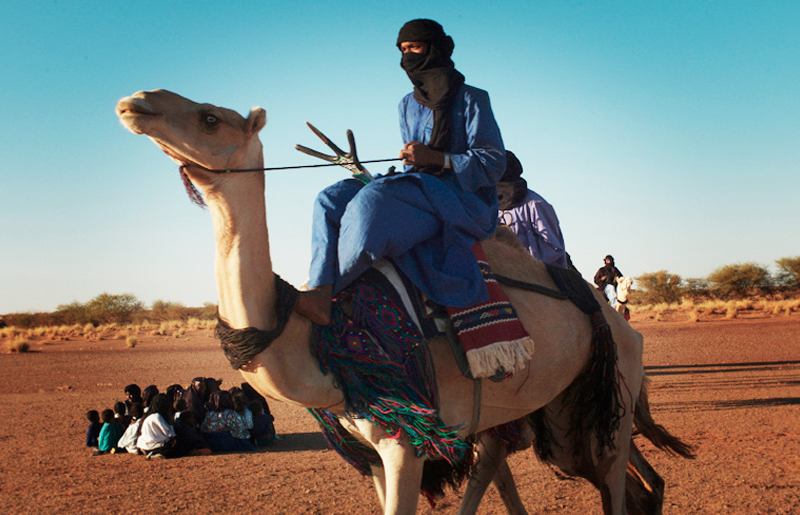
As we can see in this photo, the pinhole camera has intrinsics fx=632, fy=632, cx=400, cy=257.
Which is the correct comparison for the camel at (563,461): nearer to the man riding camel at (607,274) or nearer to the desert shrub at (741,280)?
the man riding camel at (607,274)

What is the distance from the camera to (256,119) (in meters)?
2.67

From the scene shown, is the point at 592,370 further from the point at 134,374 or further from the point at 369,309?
the point at 134,374

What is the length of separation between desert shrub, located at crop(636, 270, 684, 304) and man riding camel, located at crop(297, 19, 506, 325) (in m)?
45.7

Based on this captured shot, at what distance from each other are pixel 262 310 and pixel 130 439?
6.91 meters

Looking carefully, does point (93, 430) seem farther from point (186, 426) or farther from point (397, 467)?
point (397, 467)

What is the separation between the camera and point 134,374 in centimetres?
1858

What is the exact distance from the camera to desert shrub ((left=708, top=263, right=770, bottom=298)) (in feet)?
152

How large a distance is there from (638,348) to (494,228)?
4.66ft

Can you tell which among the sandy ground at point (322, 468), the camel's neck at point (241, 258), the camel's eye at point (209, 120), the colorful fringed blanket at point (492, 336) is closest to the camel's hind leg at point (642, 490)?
the sandy ground at point (322, 468)

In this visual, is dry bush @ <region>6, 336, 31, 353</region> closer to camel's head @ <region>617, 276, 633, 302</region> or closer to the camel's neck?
camel's head @ <region>617, 276, 633, 302</region>

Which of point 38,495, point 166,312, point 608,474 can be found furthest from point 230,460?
point 166,312

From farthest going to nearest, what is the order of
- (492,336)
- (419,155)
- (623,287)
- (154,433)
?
(623,287) → (154,433) → (419,155) → (492,336)

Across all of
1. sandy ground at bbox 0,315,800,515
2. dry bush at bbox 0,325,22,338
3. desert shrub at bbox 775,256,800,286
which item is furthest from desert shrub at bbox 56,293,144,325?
desert shrub at bbox 775,256,800,286

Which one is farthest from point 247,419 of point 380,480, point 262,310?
point 262,310
